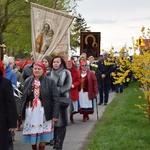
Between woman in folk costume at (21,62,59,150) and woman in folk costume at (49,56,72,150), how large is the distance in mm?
741

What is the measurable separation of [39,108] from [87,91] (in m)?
5.94

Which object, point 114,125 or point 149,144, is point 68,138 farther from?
point 149,144

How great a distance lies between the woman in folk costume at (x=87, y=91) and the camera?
14180mm

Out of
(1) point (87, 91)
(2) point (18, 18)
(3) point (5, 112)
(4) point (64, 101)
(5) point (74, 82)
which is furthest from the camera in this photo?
(2) point (18, 18)

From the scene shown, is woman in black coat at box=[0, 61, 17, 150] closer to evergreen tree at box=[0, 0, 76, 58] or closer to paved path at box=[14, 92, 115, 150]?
paved path at box=[14, 92, 115, 150]

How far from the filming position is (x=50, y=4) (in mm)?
36906

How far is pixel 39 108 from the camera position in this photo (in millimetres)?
8430

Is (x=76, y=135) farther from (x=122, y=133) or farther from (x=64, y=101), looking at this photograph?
(x=64, y=101)

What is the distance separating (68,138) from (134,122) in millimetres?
2041

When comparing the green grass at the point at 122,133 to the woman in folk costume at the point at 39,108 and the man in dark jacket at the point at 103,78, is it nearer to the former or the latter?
the woman in folk costume at the point at 39,108

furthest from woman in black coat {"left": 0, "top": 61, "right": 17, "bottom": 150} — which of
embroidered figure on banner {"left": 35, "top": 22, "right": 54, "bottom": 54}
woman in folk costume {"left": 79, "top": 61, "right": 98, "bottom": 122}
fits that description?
embroidered figure on banner {"left": 35, "top": 22, "right": 54, "bottom": 54}

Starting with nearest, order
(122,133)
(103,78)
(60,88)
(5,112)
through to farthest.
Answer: (5,112)
(60,88)
(122,133)
(103,78)

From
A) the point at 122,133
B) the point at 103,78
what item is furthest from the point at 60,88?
the point at 103,78

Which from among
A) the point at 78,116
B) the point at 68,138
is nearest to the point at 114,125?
the point at 68,138
